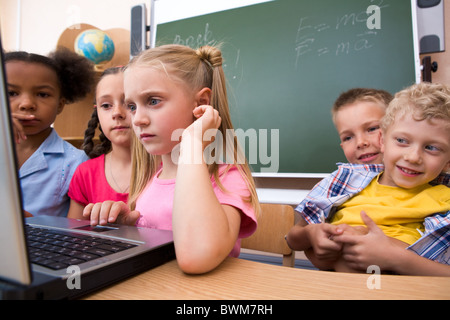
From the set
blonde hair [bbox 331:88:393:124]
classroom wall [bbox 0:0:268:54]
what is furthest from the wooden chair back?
classroom wall [bbox 0:0:268:54]

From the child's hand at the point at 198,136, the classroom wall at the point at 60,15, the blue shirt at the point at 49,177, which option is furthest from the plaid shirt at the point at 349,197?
the classroom wall at the point at 60,15

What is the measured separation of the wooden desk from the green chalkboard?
57.1 inches

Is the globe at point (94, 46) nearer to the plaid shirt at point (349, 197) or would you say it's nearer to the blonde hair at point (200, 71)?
the blonde hair at point (200, 71)

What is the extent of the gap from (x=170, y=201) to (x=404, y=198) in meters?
0.68

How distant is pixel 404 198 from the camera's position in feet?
→ 2.92

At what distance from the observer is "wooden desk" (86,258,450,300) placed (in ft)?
1.27

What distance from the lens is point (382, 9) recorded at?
65.7 inches

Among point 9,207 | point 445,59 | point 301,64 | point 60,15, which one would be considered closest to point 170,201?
point 9,207

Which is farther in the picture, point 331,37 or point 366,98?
point 331,37

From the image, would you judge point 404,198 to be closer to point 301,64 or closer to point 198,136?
point 198,136

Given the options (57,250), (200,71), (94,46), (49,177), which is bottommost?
(57,250)

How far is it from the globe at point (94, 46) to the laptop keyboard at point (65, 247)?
2081mm

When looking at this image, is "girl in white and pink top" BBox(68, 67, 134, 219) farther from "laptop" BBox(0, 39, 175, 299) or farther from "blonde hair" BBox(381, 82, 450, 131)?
"blonde hair" BBox(381, 82, 450, 131)
